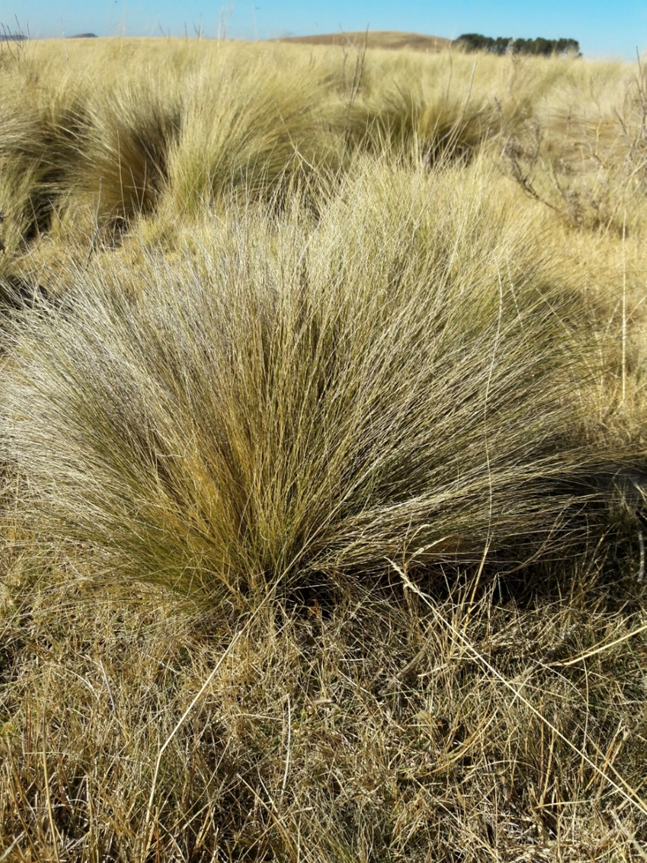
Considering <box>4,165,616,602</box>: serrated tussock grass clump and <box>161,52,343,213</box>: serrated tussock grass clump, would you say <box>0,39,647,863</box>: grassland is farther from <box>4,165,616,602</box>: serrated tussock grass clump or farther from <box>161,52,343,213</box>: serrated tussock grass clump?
<box>161,52,343,213</box>: serrated tussock grass clump

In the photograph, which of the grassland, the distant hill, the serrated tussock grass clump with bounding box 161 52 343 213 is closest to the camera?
the grassland

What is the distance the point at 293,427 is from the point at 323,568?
0.29 meters

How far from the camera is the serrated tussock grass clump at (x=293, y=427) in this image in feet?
3.99

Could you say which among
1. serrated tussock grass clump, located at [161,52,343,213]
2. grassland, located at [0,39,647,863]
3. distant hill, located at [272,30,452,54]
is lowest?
grassland, located at [0,39,647,863]

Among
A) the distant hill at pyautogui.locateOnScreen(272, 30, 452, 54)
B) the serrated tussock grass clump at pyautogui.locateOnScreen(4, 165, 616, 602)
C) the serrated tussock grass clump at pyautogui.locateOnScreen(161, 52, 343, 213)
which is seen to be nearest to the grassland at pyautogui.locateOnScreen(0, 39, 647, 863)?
the serrated tussock grass clump at pyautogui.locateOnScreen(4, 165, 616, 602)

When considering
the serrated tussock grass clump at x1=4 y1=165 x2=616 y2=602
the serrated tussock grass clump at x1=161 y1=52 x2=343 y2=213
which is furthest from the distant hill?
the serrated tussock grass clump at x1=4 y1=165 x2=616 y2=602

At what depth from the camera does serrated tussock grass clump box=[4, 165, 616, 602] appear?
47.9 inches

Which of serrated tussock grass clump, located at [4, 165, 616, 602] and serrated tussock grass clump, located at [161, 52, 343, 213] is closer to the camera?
serrated tussock grass clump, located at [4, 165, 616, 602]

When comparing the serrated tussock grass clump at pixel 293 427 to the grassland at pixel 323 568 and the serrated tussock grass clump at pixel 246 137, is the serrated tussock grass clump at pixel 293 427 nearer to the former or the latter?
the grassland at pixel 323 568

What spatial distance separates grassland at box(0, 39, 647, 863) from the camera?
937mm

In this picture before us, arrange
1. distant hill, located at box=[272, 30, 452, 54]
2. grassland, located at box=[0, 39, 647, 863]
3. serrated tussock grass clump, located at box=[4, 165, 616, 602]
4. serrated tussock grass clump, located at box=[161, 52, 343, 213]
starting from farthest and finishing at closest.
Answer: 1. distant hill, located at box=[272, 30, 452, 54]
2. serrated tussock grass clump, located at box=[161, 52, 343, 213]
3. serrated tussock grass clump, located at box=[4, 165, 616, 602]
4. grassland, located at box=[0, 39, 647, 863]

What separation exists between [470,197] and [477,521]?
1461 millimetres

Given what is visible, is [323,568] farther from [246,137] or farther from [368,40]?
[368,40]

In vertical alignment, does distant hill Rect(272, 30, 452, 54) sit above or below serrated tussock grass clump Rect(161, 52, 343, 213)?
above
